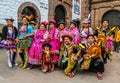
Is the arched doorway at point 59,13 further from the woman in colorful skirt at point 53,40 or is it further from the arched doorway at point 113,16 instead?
the woman in colorful skirt at point 53,40

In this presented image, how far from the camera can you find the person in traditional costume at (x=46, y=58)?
6809 mm

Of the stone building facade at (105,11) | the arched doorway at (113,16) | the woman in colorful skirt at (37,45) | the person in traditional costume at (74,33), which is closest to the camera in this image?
the woman in colorful skirt at (37,45)

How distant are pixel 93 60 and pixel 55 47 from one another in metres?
1.21

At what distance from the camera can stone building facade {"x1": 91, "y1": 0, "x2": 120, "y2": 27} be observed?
17.9 m

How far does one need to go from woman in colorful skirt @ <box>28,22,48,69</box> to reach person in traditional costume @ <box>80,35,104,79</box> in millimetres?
1300

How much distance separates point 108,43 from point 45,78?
276 cm

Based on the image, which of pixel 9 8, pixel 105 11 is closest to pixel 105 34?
pixel 9 8

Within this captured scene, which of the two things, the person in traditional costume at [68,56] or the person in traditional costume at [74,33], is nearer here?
the person in traditional costume at [68,56]

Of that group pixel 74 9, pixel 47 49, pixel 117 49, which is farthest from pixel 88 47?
pixel 74 9

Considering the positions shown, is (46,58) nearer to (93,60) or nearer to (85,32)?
(93,60)

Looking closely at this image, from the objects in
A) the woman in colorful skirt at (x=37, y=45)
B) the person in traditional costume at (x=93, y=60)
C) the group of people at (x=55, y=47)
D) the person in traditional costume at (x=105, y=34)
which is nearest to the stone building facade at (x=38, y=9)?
the group of people at (x=55, y=47)

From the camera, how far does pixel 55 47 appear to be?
23.4ft

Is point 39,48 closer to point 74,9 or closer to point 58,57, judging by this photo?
point 58,57

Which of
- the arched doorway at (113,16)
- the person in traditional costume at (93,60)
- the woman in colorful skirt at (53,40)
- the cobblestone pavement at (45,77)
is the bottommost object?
the cobblestone pavement at (45,77)
